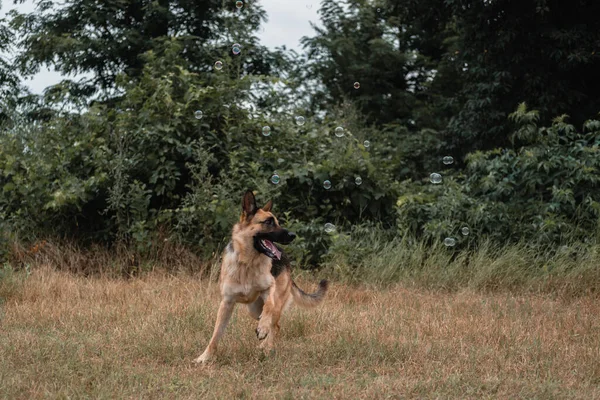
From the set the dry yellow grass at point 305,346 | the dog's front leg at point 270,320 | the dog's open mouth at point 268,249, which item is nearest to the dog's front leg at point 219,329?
the dry yellow grass at point 305,346

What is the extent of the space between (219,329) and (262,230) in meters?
0.88

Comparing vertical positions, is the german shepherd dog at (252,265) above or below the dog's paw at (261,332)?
above

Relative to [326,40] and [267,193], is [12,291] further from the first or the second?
[326,40]

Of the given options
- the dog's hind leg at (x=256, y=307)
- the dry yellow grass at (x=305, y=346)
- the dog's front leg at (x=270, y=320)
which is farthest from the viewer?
the dog's hind leg at (x=256, y=307)

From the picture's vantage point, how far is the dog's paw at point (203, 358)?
5406 millimetres

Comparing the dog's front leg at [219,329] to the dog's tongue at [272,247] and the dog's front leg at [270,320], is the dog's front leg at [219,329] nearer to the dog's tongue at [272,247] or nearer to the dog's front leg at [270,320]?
the dog's front leg at [270,320]

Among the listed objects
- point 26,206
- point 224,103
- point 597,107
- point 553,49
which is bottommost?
point 26,206

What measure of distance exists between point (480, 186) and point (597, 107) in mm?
6186

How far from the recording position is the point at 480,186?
34.3 feet

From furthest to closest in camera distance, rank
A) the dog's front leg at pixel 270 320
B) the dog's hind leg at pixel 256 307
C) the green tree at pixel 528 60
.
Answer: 1. the green tree at pixel 528 60
2. the dog's hind leg at pixel 256 307
3. the dog's front leg at pixel 270 320

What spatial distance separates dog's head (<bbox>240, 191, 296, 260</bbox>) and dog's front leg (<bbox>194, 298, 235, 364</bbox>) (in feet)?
1.71

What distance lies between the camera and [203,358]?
5.44m

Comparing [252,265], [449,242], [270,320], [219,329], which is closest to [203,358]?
[219,329]

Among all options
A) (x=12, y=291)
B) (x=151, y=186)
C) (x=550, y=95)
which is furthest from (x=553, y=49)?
(x=12, y=291)
